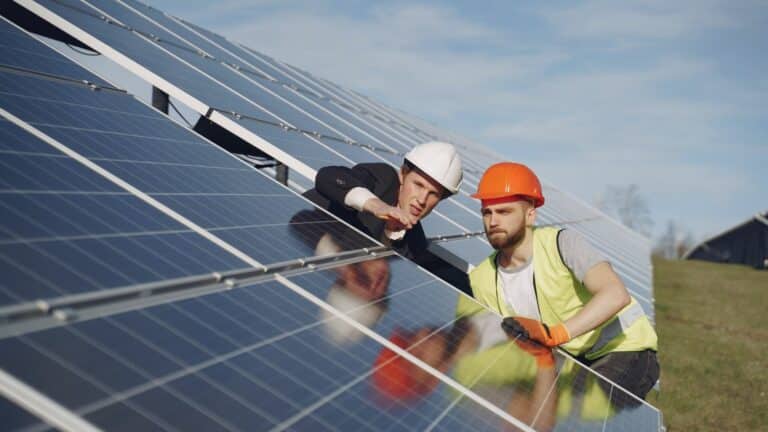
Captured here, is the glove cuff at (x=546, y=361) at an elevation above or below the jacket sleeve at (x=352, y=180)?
below

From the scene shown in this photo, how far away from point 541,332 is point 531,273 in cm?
88

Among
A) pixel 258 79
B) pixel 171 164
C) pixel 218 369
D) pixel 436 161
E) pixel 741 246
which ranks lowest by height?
pixel 741 246

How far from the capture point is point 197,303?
142 inches

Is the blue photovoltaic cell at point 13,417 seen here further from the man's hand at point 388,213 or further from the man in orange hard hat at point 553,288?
the man's hand at point 388,213

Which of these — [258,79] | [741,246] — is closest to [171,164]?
[258,79]

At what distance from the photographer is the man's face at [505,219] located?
6.45 metres

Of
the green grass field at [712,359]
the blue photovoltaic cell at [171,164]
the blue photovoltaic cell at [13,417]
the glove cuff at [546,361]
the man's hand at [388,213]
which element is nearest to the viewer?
the blue photovoltaic cell at [13,417]

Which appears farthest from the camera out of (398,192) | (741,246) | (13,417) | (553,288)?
(741,246)

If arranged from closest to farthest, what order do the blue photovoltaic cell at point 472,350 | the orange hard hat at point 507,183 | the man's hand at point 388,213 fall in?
the blue photovoltaic cell at point 472,350 → the orange hard hat at point 507,183 → the man's hand at point 388,213

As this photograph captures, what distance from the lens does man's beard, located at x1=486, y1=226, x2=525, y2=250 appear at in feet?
21.3

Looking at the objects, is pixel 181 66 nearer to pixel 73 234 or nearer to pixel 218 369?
pixel 73 234

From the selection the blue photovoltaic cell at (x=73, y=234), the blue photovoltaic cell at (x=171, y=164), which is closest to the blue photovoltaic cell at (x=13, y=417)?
the blue photovoltaic cell at (x=73, y=234)

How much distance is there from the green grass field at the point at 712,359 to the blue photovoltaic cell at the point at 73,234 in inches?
227

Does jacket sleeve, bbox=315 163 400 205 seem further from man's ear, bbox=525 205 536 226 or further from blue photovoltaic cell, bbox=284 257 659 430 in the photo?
man's ear, bbox=525 205 536 226
